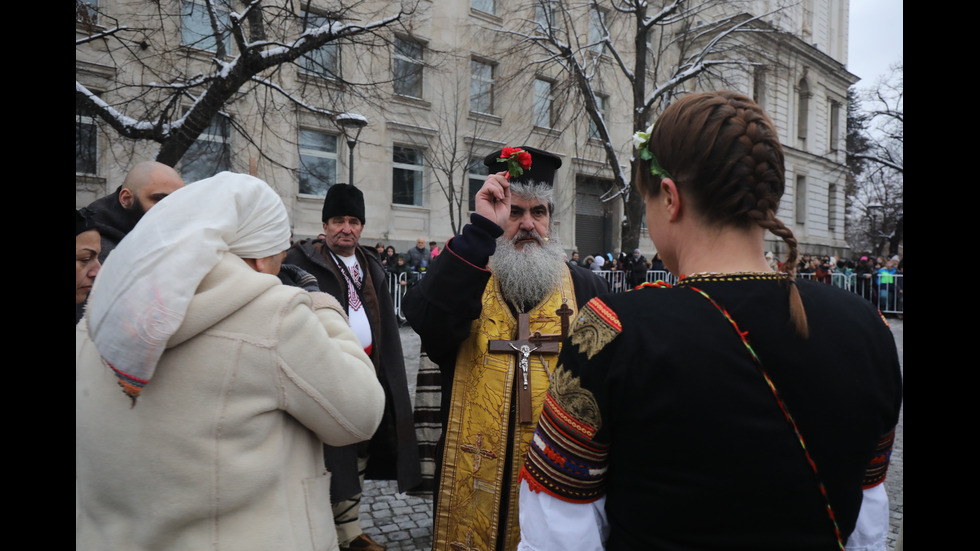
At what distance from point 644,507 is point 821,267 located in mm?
21397

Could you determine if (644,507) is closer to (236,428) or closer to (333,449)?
(236,428)

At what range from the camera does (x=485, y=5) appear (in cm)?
2192

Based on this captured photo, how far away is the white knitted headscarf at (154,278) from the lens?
4.69ft

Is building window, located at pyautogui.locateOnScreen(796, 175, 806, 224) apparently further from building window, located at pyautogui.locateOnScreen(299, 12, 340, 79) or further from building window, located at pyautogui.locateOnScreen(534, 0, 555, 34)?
building window, located at pyautogui.locateOnScreen(299, 12, 340, 79)

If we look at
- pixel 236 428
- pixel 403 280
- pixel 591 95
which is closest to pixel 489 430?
pixel 236 428

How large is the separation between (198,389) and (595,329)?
3.16ft

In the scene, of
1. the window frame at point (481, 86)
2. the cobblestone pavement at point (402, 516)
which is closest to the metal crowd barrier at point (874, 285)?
the window frame at point (481, 86)

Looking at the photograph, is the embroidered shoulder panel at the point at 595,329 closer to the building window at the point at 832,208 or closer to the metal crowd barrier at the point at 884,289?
the metal crowd barrier at the point at 884,289

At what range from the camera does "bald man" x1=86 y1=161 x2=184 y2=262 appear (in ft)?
9.48

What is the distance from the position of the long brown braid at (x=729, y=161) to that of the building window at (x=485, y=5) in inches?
870

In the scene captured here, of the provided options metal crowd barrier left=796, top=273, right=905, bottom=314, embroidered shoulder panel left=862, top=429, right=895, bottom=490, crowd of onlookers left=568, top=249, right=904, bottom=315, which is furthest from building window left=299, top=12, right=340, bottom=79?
metal crowd barrier left=796, top=273, right=905, bottom=314

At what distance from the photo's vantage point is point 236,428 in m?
1.57

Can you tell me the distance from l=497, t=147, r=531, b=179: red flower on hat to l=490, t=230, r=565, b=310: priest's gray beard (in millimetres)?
349
